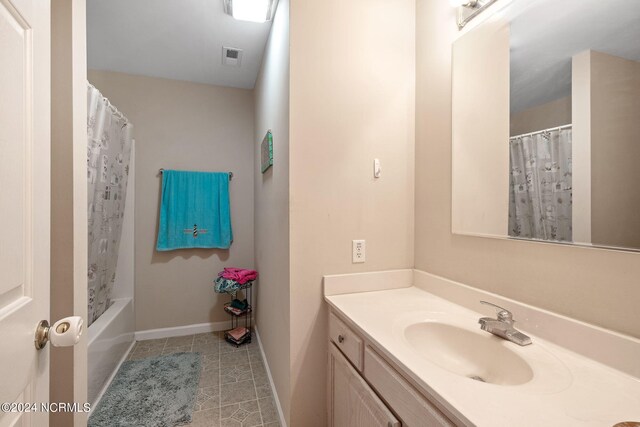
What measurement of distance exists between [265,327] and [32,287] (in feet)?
5.56

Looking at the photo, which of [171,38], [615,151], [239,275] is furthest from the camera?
[239,275]

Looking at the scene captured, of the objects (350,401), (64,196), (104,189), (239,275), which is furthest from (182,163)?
(350,401)

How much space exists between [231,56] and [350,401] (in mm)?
2546

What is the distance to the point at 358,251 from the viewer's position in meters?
1.43

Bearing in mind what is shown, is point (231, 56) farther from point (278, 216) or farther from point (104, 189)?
point (278, 216)

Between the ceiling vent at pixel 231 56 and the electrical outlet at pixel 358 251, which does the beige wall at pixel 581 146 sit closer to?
the electrical outlet at pixel 358 251

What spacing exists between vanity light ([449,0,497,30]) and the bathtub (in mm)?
2646

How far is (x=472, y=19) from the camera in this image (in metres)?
1.21

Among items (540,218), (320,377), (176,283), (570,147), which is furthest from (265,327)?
(570,147)

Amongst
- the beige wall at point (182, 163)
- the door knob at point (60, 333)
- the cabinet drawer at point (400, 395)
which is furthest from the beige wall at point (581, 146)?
the beige wall at point (182, 163)

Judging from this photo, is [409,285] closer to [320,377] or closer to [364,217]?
[364,217]

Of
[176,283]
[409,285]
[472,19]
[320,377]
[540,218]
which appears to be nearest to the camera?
[540,218]

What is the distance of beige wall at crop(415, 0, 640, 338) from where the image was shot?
772 mm

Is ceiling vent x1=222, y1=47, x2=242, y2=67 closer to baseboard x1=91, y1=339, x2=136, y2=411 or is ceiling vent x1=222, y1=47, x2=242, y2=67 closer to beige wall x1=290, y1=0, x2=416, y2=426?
beige wall x1=290, y1=0, x2=416, y2=426
